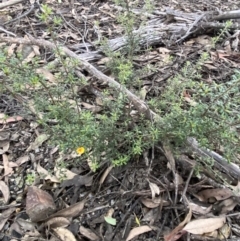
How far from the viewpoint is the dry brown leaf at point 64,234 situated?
160cm

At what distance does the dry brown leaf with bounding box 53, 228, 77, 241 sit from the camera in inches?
62.9

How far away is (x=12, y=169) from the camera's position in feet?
6.33

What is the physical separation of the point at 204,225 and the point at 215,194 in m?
0.17

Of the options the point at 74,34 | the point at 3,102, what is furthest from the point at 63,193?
the point at 74,34

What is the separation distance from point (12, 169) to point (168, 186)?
75cm

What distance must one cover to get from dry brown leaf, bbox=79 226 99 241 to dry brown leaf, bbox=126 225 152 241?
13 centimetres

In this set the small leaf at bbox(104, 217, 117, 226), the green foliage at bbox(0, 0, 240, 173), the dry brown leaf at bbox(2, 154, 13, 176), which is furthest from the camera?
the dry brown leaf at bbox(2, 154, 13, 176)

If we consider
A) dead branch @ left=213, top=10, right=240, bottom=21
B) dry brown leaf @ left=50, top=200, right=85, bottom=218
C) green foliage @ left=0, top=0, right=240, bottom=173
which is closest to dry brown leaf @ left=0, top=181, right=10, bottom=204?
dry brown leaf @ left=50, top=200, right=85, bottom=218

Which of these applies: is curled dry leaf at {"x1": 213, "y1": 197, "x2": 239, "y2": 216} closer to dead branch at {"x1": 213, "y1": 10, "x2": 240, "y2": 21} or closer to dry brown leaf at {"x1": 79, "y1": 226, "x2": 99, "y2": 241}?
dry brown leaf at {"x1": 79, "y1": 226, "x2": 99, "y2": 241}

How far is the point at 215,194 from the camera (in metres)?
1.66

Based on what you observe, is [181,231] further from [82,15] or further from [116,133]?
[82,15]

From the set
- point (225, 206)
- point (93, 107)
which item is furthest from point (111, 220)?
point (93, 107)

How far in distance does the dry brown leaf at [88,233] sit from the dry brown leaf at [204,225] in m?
0.35

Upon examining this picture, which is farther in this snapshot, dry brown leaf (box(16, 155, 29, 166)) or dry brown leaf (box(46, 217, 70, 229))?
dry brown leaf (box(16, 155, 29, 166))
